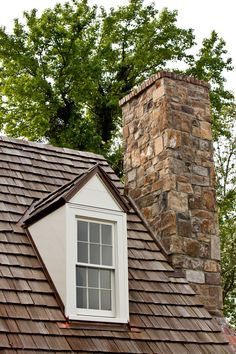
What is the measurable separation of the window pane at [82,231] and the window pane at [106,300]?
0.57m

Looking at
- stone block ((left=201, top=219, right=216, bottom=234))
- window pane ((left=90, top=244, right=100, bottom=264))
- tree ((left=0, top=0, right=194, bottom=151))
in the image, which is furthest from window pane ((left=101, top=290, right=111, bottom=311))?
tree ((left=0, top=0, right=194, bottom=151))

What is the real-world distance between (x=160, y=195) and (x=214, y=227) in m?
0.79

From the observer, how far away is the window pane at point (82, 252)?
22.4 feet

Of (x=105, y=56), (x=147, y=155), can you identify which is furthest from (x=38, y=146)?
(x=105, y=56)

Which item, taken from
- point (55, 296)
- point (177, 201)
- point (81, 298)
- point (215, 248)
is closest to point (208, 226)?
point (215, 248)


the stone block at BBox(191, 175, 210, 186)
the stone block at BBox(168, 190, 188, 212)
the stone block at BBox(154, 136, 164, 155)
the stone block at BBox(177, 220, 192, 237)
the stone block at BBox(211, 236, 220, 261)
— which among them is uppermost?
the stone block at BBox(154, 136, 164, 155)

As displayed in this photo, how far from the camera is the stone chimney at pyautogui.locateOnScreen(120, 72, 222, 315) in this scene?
8156mm

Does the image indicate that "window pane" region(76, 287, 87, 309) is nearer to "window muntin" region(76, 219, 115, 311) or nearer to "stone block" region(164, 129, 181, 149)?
"window muntin" region(76, 219, 115, 311)

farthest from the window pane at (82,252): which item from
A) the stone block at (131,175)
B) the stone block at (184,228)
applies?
the stone block at (131,175)

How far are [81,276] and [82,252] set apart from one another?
0.24 metres

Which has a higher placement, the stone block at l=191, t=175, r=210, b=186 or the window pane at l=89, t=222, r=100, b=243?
the stone block at l=191, t=175, r=210, b=186

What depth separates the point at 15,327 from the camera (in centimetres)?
594

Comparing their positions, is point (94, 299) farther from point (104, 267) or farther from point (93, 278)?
point (104, 267)

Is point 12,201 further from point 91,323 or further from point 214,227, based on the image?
point 214,227
